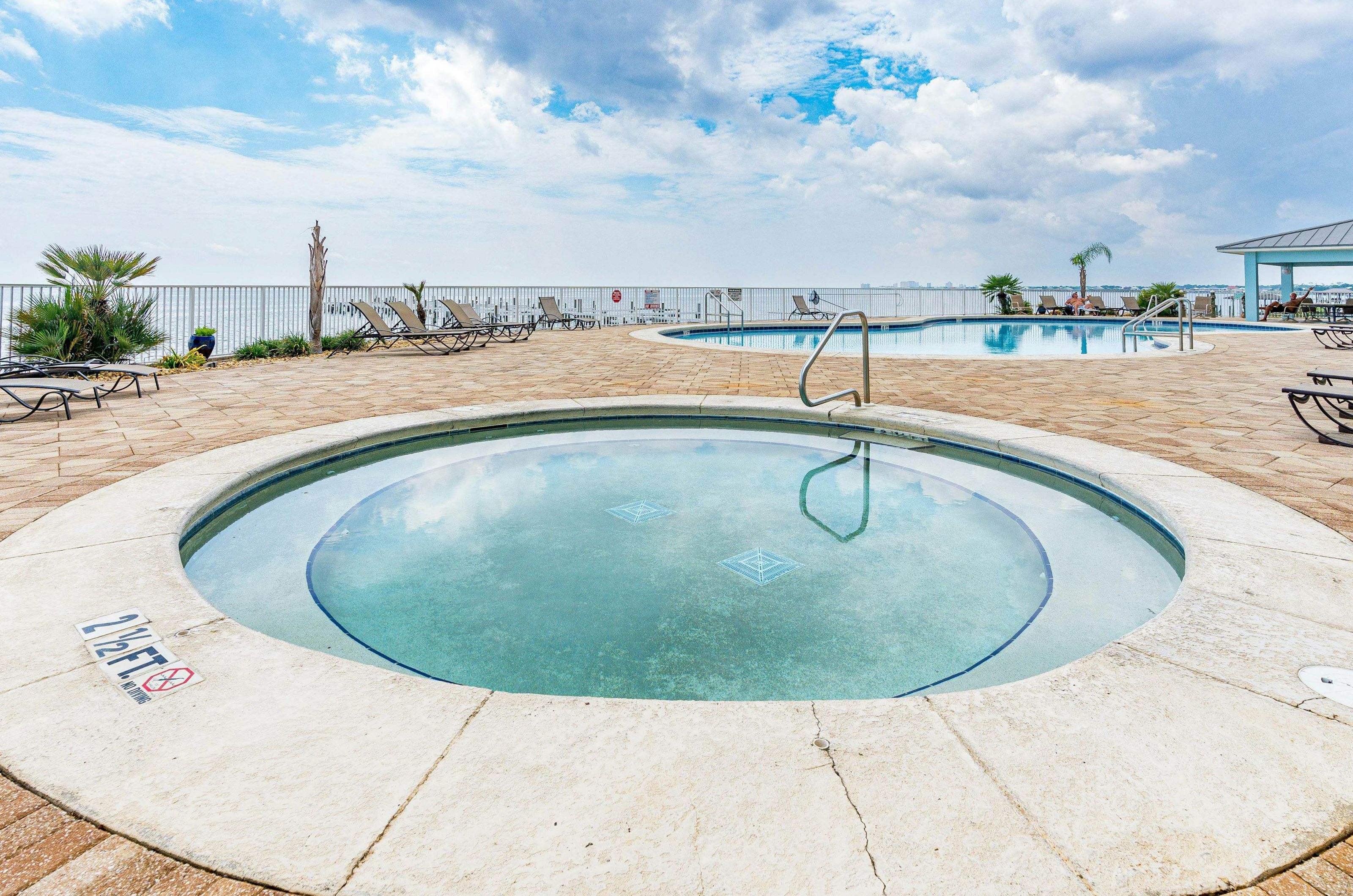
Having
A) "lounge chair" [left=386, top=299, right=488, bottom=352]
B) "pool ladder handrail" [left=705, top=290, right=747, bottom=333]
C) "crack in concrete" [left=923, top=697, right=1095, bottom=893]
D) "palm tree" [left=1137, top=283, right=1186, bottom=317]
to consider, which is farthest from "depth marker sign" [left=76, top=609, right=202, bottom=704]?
"palm tree" [left=1137, top=283, right=1186, bottom=317]

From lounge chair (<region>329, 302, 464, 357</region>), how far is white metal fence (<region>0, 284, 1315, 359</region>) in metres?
1.10

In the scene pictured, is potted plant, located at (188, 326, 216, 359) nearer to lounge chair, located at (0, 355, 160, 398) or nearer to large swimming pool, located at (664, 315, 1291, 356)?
lounge chair, located at (0, 355, 160, 398)

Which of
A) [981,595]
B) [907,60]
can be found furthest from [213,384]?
[907,60]

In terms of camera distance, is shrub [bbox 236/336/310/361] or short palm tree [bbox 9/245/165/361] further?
shrub [bbox 236/336/310/361]

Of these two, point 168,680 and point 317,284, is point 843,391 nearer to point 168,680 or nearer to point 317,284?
point 168,680

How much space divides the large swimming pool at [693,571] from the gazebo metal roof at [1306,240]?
2675 cm

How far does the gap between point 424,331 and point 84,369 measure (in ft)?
19.0

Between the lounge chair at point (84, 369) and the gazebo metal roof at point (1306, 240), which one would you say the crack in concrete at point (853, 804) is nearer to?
the lounge chair at point (84, 369)

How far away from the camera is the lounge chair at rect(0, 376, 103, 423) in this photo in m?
6.00

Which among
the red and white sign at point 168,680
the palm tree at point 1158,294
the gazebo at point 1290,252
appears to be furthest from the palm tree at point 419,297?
the gazebo at point 1290,252

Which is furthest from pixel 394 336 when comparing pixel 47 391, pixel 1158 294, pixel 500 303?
pixel 1158 294

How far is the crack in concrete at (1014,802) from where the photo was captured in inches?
52.2

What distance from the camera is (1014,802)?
4.95 feet

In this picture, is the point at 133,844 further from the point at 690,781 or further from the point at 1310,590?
the point at 1310,590
